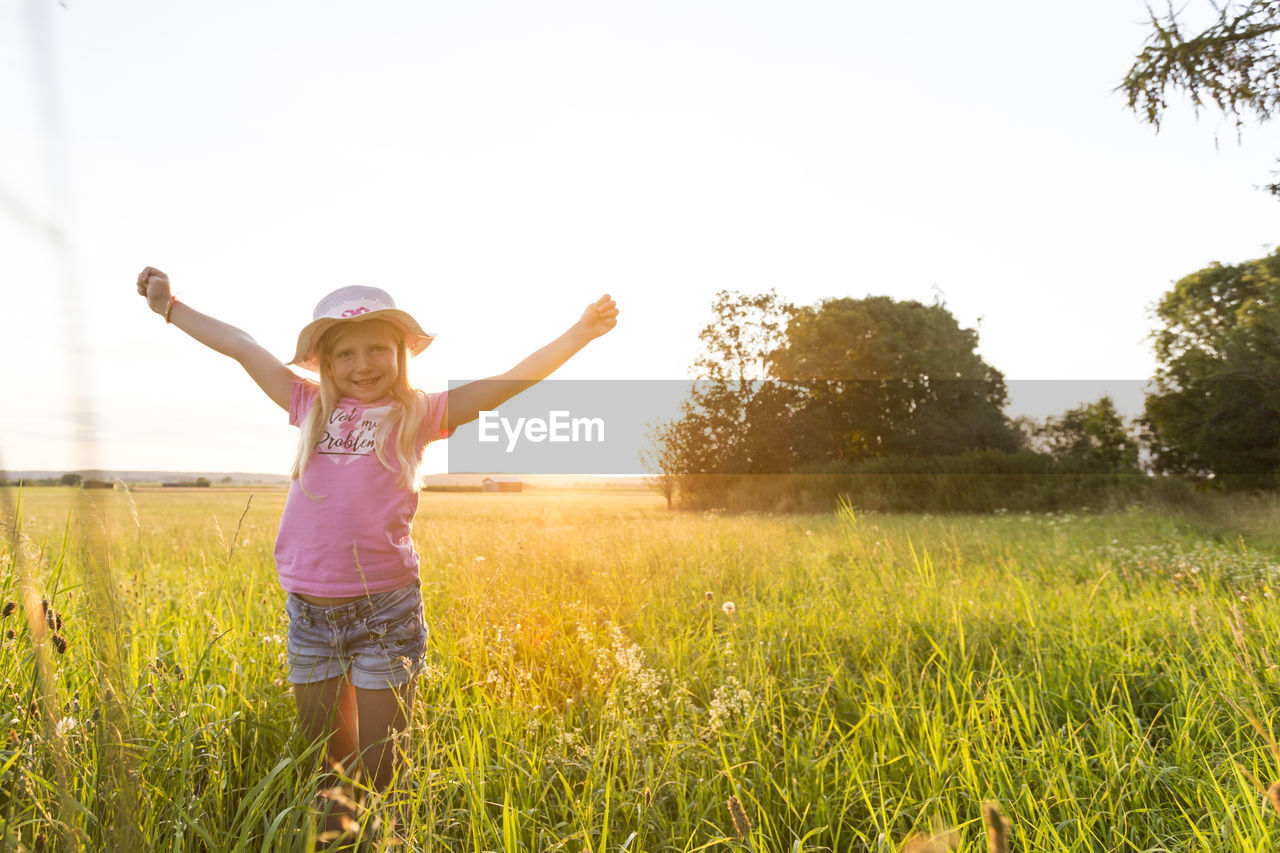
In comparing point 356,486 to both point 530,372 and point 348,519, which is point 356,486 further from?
point 530,372

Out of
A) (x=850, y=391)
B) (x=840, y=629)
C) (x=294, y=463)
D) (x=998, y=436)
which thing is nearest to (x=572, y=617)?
(x=840, y=629)

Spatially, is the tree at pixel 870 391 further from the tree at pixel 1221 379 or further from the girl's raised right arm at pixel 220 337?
the girl's raised right arm at pixel 220 337

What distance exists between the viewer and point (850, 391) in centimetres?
3028

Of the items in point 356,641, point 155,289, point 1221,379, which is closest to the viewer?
point 356,641

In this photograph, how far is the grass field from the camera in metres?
Result: 1.72

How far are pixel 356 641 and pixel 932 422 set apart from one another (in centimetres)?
2989

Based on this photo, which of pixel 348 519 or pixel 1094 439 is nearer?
pixel 348 519

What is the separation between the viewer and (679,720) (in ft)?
8.70

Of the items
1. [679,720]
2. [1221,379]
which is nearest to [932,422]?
[1221,379]

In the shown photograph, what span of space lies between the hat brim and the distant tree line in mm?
20439

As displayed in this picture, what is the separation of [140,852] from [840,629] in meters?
3.17

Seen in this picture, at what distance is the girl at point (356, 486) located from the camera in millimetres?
2363

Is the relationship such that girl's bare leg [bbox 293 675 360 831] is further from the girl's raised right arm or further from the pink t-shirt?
the girl's raised right arm

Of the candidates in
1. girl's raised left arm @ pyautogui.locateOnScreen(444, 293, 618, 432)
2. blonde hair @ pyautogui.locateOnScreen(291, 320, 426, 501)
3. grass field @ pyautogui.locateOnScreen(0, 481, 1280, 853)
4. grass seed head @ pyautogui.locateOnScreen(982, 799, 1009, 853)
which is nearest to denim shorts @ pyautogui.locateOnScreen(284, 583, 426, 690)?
grass field @ pyautogui.locateOnScreen(0, 481, 1280, 853)
